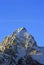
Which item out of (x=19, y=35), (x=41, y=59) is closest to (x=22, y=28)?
(x=19, y=35)

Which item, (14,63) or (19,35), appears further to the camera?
(19,35)

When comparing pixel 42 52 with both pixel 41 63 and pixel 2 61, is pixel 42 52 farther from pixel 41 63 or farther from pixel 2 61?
pixel 2 61

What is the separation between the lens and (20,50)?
332ft

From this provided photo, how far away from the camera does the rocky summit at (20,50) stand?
98.2m

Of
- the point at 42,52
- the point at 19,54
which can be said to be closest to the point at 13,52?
the point at 19,54

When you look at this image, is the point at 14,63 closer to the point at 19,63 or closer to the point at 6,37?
the point at 19,63

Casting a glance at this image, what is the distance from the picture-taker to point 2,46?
335 feet

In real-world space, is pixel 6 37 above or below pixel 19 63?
above

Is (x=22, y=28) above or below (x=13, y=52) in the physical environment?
above

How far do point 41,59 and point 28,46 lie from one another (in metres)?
4.78

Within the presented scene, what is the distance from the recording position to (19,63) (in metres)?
98.9

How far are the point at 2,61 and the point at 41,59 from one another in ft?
32.3

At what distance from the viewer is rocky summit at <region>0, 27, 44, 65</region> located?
322 ft

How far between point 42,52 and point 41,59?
4.12 meters
